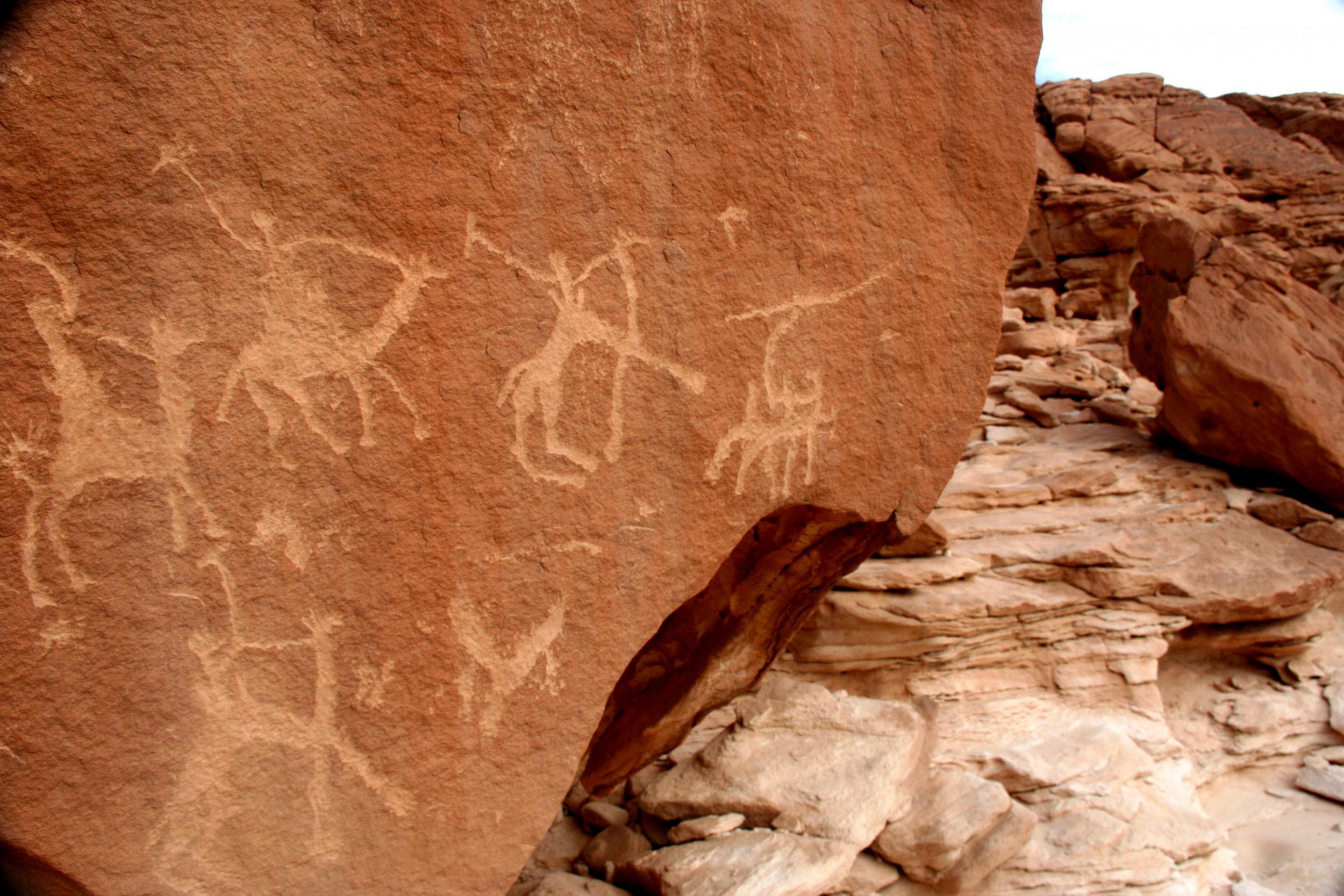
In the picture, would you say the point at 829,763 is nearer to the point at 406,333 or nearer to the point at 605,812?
the point at 605,812

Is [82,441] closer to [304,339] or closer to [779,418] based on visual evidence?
[304,339]

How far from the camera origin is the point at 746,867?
2.30 metres

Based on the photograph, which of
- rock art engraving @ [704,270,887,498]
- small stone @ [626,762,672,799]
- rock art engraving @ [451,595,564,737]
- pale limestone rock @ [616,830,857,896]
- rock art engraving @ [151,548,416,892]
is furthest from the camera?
small stone @ [626,762,672,799]

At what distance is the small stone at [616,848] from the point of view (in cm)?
246

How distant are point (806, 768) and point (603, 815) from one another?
1.81ft

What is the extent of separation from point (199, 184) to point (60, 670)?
0.69 meters

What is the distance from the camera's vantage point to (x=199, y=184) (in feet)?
4.50

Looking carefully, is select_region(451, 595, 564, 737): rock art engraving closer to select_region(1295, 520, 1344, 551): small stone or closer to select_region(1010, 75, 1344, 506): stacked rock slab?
select_region(1295, 520, 1344, 551): small stone

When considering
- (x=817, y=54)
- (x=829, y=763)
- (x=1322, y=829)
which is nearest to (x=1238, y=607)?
(x=1322, y=829)

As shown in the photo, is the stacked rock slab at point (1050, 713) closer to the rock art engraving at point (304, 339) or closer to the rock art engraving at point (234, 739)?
the rock art engraving at point (234, 739)

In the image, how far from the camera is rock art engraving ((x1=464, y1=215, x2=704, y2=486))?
5.18ft

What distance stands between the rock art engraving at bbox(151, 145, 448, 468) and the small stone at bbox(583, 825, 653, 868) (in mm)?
1435

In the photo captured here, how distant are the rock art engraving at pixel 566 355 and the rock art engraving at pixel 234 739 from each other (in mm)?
419

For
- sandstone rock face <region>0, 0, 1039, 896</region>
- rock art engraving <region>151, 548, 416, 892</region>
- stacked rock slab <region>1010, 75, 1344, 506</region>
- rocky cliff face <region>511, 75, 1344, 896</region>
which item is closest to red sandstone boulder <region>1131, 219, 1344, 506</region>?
rocky cliff face <region>511, 75, 1344, 896</region>
